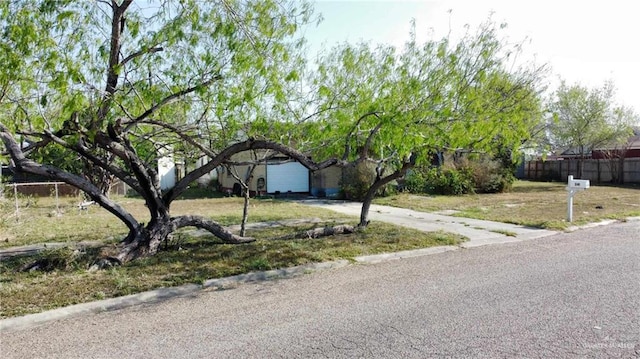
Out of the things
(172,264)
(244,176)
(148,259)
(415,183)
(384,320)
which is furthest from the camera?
(244,176)

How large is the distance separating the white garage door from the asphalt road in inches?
618

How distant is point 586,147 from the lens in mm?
27484

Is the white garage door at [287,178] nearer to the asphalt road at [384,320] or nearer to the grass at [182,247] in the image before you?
the grass at [182,247]

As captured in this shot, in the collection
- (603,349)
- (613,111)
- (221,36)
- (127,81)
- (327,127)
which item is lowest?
(603,349)

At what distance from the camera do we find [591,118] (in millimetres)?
25344

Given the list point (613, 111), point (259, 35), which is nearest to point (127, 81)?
point (259, 35)

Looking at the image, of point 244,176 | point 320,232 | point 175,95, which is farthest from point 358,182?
point 175,95

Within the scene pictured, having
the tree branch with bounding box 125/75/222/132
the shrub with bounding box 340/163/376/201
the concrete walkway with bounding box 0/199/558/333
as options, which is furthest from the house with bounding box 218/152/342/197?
the tree branch with bounding box 125/75/222/132

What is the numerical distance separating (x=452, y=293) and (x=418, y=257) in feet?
6.75

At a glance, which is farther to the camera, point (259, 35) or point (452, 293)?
point (259, 35)

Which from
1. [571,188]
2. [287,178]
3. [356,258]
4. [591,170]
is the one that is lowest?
[356,258]

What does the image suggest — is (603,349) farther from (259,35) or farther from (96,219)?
(96,219)

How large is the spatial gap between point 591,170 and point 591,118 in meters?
5.52

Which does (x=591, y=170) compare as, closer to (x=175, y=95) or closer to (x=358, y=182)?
(x=358, y=182)
